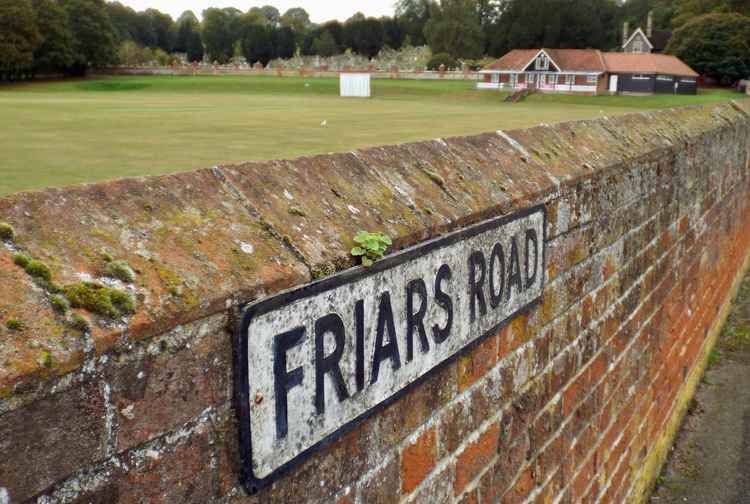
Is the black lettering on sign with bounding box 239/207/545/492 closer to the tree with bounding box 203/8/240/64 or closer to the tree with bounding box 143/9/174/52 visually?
the tree with bounding box 203/8/240/64

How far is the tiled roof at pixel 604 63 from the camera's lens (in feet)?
184

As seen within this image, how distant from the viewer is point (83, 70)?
191 ft

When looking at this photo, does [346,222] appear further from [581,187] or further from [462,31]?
[462,31]

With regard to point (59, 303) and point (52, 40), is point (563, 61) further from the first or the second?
point (59, 303)

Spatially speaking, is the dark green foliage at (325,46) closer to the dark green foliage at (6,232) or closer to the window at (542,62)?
the window at (542,62)

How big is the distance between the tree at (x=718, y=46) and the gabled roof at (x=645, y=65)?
5.39m

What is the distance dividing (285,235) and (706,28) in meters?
69.0

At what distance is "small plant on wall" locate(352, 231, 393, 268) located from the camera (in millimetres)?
1983

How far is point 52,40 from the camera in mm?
52938

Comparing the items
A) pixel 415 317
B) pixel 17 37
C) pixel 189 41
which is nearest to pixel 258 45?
pixel 189 41

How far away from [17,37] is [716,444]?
51.3m

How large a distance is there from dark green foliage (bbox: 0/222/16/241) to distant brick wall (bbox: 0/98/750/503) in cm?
1

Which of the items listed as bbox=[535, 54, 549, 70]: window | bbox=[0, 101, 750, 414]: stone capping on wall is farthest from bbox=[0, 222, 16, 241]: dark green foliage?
bbox=[535, 54, 549, 70]: window

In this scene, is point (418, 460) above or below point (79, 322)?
below
